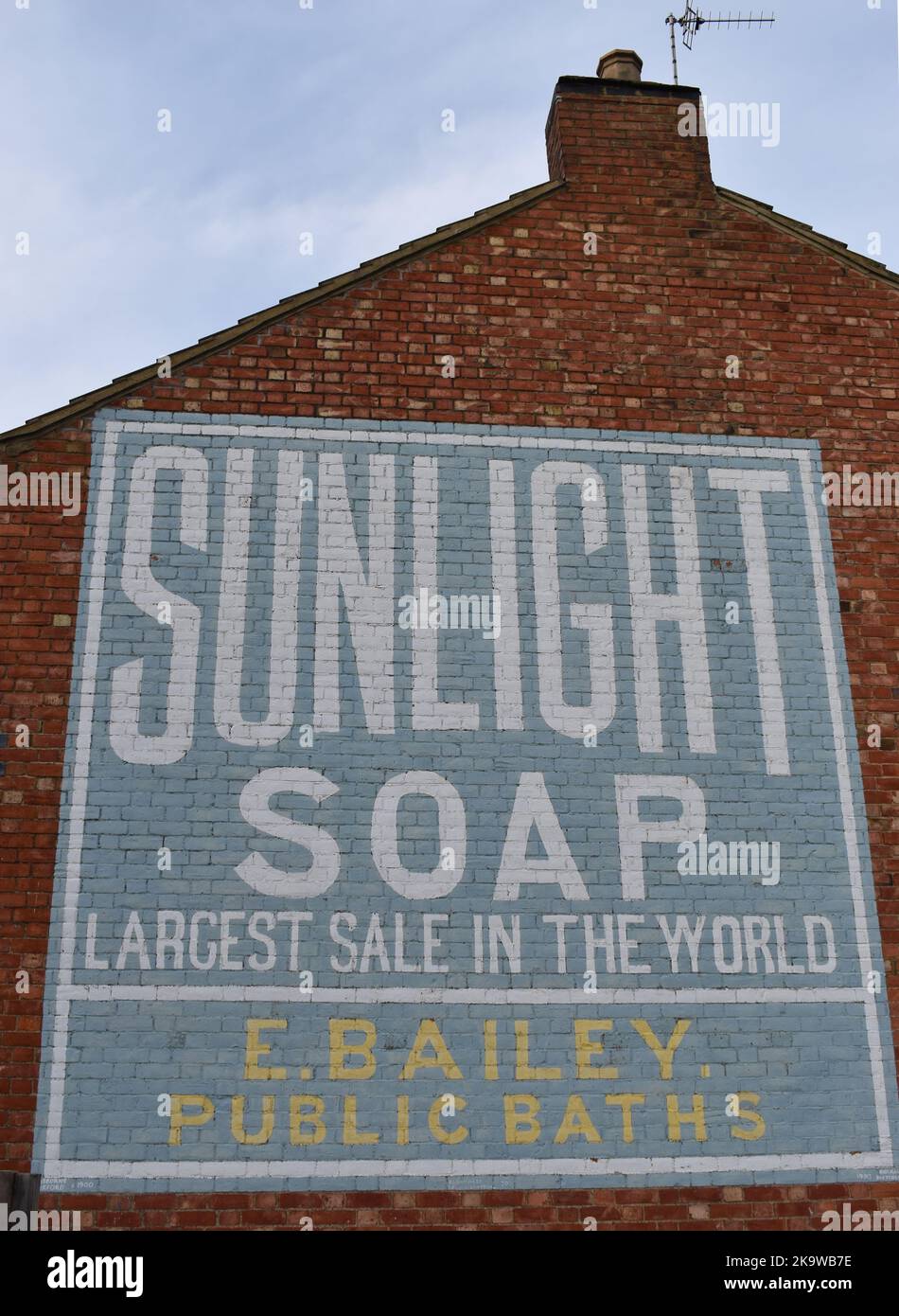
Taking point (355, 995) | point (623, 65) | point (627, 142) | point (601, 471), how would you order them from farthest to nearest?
point (623, 65) < point (627, 142) < point (601, 471) < point (355, 995)

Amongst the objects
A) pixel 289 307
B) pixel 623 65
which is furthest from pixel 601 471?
pixel 623 65

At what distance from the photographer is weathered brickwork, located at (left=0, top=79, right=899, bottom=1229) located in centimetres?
752

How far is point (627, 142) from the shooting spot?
10094mm

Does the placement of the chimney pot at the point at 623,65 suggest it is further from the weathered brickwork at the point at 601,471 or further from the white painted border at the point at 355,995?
the white painted border at the point at 355,995

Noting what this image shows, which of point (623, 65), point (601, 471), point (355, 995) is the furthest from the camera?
point (623, 65)

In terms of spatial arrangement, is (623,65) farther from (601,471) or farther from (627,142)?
(601,471)

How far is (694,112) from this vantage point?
10.3 m

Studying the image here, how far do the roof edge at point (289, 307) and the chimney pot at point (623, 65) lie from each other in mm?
1411

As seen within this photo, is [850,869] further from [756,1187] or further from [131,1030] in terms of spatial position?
[131,1030]

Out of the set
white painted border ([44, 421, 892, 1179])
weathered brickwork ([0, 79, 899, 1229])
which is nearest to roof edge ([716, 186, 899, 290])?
weathered brickwork ([0, 79, 899, 1229])

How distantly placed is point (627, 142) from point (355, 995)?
21.7 ft

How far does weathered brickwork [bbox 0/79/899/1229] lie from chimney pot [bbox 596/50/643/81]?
16.0 inches
